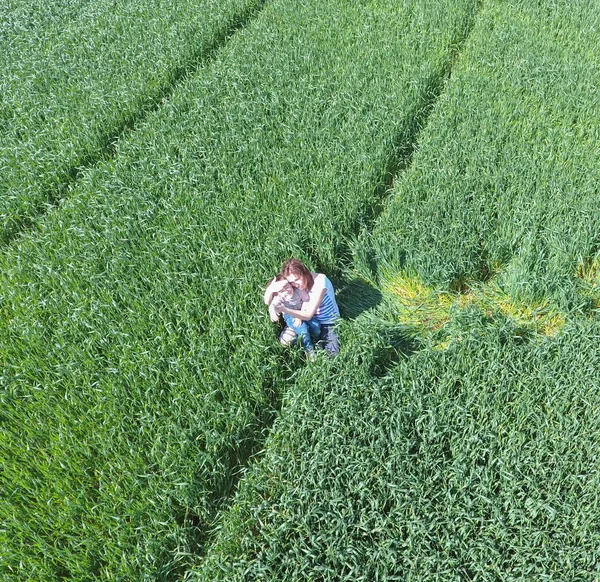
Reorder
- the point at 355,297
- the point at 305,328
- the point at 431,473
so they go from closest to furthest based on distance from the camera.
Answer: the point at 431,473 → the point at 305,328 → the point at 355,297

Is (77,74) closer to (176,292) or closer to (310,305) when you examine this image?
(176,292)

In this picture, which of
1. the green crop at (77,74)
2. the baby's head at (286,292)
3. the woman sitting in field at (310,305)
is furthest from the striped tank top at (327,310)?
the green crop at (77,74)

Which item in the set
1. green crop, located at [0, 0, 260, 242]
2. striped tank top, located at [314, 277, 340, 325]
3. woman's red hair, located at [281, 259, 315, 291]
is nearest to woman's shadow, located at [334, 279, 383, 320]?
striped tank top, located at [314, 277, 340, 325]

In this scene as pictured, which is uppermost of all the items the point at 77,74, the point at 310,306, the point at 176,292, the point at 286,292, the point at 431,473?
the point at 77,74

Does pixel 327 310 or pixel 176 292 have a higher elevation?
pixel 176 292

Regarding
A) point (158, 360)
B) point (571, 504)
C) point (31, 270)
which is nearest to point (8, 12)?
point (31, 270)

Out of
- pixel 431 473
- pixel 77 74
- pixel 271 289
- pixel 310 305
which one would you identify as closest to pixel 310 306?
pixel 310 305

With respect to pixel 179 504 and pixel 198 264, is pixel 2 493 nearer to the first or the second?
pixel 179 504

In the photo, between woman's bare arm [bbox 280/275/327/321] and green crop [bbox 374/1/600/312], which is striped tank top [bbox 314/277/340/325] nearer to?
woman's bare arm [bbox 280/275/327/321]
